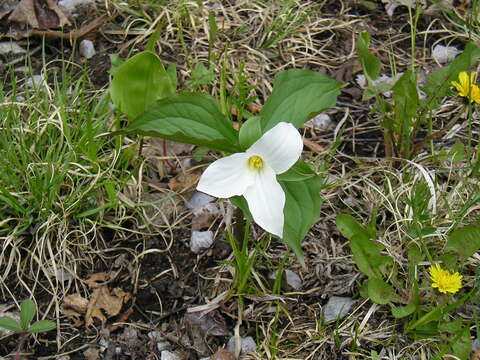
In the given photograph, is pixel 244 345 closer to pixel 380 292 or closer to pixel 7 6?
pixel 380 292

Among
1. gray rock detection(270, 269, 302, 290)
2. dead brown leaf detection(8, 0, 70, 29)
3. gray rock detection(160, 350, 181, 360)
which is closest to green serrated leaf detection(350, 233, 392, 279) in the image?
gray rock detection(270, 269, 302, 290)

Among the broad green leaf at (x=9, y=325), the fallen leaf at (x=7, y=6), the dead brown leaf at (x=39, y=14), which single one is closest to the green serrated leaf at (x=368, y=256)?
the broad green leaf at (x=9, y=325)

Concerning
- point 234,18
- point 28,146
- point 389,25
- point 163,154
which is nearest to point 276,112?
point 163,154

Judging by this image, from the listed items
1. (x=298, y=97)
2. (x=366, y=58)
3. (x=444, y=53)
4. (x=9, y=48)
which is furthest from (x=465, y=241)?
(x=9, y=48)

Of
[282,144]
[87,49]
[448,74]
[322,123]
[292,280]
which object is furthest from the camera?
[87,49]

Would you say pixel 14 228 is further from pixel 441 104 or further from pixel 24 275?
pixel 441 104

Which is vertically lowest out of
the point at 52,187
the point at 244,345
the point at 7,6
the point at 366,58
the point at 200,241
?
the point at 244,345
